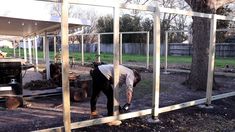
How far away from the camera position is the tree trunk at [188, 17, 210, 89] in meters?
9.59

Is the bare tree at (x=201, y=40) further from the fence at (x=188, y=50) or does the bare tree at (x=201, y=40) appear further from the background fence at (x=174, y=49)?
the fence at (x=188, y=50)

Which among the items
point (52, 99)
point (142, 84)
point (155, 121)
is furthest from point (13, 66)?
point (142, 84)

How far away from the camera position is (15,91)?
299 inches

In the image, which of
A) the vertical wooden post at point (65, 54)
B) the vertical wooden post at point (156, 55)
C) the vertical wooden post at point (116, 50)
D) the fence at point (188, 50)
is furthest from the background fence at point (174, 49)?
the vertical wooden post at point (65, 54)

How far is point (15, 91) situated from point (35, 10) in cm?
224

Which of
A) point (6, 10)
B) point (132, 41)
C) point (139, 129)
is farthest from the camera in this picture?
point (132, 41)

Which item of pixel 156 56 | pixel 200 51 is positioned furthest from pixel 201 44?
pixel 156 56

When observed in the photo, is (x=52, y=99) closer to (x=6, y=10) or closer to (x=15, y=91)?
(x=15, y=91)

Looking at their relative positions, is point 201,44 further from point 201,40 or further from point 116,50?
point 116,50

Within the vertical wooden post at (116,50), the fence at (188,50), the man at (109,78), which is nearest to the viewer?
the vertical wooden post at (116,50)

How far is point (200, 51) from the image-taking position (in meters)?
9.73

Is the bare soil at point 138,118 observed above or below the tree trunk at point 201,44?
below

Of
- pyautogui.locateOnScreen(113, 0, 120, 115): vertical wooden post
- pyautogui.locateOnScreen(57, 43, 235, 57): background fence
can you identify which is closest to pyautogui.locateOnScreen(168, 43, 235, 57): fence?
pyautogui.locateOnScreen(57, 43, 235, 57): background fence

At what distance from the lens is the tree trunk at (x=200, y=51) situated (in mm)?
9594
